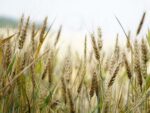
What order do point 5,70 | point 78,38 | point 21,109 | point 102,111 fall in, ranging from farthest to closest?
point 78,38
point 21,109
point 5,70
point 102,111

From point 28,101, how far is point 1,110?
0.46 ft

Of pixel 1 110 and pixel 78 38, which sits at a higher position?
pixel 1 110

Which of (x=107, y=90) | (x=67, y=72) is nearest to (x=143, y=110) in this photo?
(x=107, y=90)

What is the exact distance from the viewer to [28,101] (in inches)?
64.8

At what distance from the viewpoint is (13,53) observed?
63.4 inches

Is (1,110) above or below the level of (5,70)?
below

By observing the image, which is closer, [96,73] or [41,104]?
[96,73]

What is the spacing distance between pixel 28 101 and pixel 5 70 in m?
0.18

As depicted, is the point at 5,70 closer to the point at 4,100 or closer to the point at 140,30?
the point at 4,100

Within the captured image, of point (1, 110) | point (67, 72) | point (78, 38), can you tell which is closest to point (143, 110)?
point (67, 72)

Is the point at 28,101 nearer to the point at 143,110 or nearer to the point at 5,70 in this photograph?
the point at 5,70

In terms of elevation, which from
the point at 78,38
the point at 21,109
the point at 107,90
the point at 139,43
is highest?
the point at 139,43

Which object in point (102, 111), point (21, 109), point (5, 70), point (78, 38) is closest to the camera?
point (102, 111)

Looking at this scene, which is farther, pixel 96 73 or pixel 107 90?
pixel 96 73
